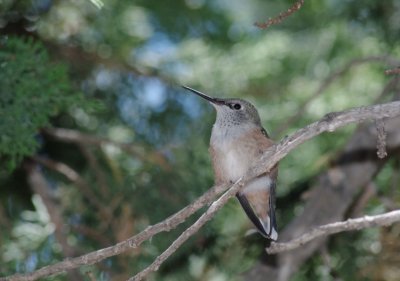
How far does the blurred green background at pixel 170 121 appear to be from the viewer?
4.44 meters

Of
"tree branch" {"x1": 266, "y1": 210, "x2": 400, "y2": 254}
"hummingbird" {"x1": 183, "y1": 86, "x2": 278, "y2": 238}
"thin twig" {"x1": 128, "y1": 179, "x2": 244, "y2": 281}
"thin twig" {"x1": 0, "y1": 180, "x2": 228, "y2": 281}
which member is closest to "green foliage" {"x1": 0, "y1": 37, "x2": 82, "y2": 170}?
"hummingbird" {"x1": 183, "y1": 86, "x2": 278, "y2": 238}

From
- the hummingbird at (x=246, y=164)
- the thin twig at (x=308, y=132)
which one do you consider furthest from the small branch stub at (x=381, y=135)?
the hummingbird at (x=246, y=164)

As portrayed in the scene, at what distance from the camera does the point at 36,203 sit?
4.86 meters

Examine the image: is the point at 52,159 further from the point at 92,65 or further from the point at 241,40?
the point at 241,40

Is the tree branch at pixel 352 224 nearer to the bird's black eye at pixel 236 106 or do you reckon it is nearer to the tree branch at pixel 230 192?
the tree branch at pixel 230 192

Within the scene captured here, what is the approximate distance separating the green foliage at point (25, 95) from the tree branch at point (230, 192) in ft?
3.06

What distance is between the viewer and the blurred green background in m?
4.44

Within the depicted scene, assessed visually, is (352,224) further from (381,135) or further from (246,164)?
(246,164)

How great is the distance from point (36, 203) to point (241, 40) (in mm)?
1761

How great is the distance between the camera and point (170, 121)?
16.3 ft

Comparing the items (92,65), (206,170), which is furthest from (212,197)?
(92,65)

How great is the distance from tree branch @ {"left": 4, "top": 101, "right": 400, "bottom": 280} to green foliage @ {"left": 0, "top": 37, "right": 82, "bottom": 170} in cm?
93

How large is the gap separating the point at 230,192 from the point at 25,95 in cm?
124

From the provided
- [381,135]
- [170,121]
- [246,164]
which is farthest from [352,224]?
[170,121]
